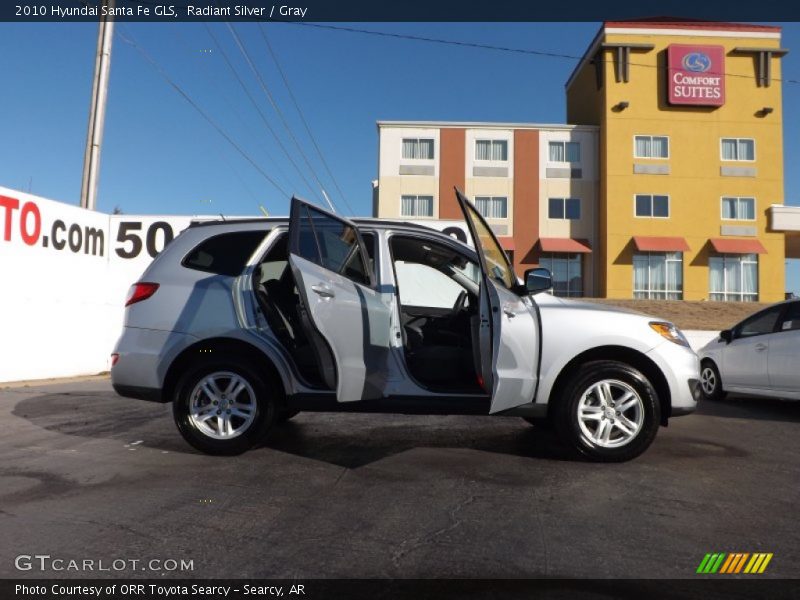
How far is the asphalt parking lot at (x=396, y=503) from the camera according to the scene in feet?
9.53

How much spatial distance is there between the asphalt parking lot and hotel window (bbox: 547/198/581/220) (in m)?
29.8

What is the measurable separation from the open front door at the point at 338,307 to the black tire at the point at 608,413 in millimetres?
1446

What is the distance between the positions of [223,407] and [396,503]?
180 centimetres

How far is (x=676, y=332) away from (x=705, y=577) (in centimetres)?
258

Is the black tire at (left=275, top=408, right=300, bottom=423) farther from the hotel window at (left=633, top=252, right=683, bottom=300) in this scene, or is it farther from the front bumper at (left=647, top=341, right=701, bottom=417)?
the hotel window at (left=633, top=252, right=683, bottom=300)

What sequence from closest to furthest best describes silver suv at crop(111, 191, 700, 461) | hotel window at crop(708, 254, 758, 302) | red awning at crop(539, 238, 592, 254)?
silver suv at crop(111, 191, 700, 461) < hotel window at crop(708, 254, 758, 302) < red awning at crop(539, 238, 592, 254)

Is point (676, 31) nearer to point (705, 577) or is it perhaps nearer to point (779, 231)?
point (779, 231)

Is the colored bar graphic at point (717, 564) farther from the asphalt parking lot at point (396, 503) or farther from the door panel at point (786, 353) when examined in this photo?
the door panel at point (786, 353)

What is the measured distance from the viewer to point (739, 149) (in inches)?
1305

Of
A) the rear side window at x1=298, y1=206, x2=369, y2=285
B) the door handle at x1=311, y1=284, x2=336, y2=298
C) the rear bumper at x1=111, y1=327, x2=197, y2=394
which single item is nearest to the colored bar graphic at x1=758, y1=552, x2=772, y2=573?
the door handle at x1=311, y1=284, x2=336, y2=298

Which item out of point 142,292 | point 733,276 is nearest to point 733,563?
point 142,292

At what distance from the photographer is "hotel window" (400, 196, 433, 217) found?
114ft

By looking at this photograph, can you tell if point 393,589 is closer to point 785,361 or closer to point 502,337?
point 502,337

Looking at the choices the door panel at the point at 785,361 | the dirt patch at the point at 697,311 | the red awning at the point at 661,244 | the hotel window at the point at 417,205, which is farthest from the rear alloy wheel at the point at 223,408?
the red awning at the point at 661,244
